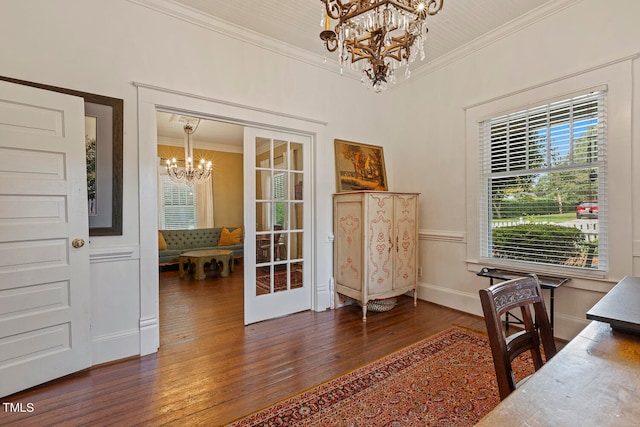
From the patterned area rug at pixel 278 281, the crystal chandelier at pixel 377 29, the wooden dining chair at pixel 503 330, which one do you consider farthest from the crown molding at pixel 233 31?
the patterned area rug at pixel 278 281

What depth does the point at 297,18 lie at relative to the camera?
117 inches

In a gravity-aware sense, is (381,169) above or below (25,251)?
above

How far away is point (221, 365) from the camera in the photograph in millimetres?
2395

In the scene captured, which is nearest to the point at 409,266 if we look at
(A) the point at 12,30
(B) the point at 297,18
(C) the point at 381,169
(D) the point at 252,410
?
(C) the point at 381,169

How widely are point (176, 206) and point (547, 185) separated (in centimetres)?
693

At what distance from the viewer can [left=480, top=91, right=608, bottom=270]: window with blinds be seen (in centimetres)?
263

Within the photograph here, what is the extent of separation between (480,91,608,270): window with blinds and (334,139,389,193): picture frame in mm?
1306

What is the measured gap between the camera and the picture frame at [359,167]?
12.6 ft

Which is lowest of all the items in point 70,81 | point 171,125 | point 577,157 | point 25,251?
point 25,251

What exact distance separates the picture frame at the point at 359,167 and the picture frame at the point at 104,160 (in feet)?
7.67

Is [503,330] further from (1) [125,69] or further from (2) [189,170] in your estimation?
(2) [189,170]

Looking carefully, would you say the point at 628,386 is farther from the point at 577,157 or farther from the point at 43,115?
the point at 43,115

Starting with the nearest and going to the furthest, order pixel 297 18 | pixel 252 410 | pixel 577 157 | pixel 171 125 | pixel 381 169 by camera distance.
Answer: pixel 252 410 → pixel 577 157 → pixel 297 18 → pixel 381 169 → pixel 171 125

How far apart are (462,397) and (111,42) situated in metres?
3.78
